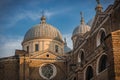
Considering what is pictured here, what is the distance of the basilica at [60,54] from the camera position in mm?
28234

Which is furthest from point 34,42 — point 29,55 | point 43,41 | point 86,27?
point 86,27

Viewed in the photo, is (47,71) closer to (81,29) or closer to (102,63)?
(81,29)

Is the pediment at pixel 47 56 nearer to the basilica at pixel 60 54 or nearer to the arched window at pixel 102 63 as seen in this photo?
the basilica at pixel 60 54

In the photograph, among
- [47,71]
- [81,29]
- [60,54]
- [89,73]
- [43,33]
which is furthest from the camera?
[81,29]

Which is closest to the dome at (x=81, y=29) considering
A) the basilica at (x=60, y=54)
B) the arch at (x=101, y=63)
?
the basilica at (x=60, y=54)

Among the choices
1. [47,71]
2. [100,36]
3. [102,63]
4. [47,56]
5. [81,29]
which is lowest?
[47,71]

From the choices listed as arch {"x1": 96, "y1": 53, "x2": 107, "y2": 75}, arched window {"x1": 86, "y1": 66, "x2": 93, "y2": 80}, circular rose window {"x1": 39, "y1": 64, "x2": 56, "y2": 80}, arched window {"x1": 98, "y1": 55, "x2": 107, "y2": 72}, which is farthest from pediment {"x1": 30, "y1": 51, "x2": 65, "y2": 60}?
arched window {"x1": 98, "y1": 55, "x2": 107, "y2": 72}

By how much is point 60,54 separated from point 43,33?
4.85 meters

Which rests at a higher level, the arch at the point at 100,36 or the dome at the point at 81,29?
the dome at the point at 81,29

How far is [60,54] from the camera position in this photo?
43.4 meters

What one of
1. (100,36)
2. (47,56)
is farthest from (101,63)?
(47,56)

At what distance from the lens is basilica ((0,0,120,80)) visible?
92.6 ft

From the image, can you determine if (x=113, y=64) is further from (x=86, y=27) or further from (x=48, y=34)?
(x=86, y=27)

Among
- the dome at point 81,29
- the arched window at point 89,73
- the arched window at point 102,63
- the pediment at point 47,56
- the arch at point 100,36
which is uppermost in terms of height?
the dome at point 81,29
